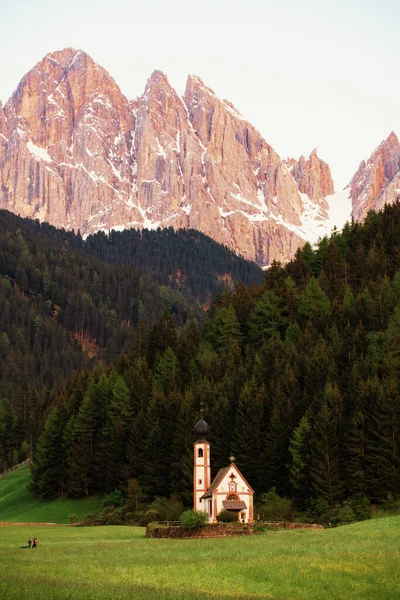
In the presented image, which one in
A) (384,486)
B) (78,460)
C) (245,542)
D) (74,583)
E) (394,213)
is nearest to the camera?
(74,583)

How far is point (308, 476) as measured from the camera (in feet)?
256

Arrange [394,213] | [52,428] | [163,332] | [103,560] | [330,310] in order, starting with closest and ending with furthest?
[103,560] < [52,428] < [330,310] < [163,332] < [394,213]

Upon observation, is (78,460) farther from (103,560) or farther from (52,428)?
(103,560)

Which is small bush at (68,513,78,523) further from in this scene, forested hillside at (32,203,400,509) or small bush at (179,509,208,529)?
small bush at (179,509,208,529)

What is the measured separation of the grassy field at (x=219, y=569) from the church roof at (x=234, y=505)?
17524 millimetres

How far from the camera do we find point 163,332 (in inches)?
5143

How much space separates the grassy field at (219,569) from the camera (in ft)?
102

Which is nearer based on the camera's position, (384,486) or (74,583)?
(74,583)

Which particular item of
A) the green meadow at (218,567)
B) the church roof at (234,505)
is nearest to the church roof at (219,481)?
the church roof at (234,505)

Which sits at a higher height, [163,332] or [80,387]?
[163,332]

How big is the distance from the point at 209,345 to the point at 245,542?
70.1 m

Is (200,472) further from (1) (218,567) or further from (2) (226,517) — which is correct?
(1) (218,567)

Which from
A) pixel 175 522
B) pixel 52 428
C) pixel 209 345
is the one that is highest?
pixel 209 345

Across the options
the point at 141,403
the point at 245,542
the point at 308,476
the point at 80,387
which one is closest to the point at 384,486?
the point at 308,476
